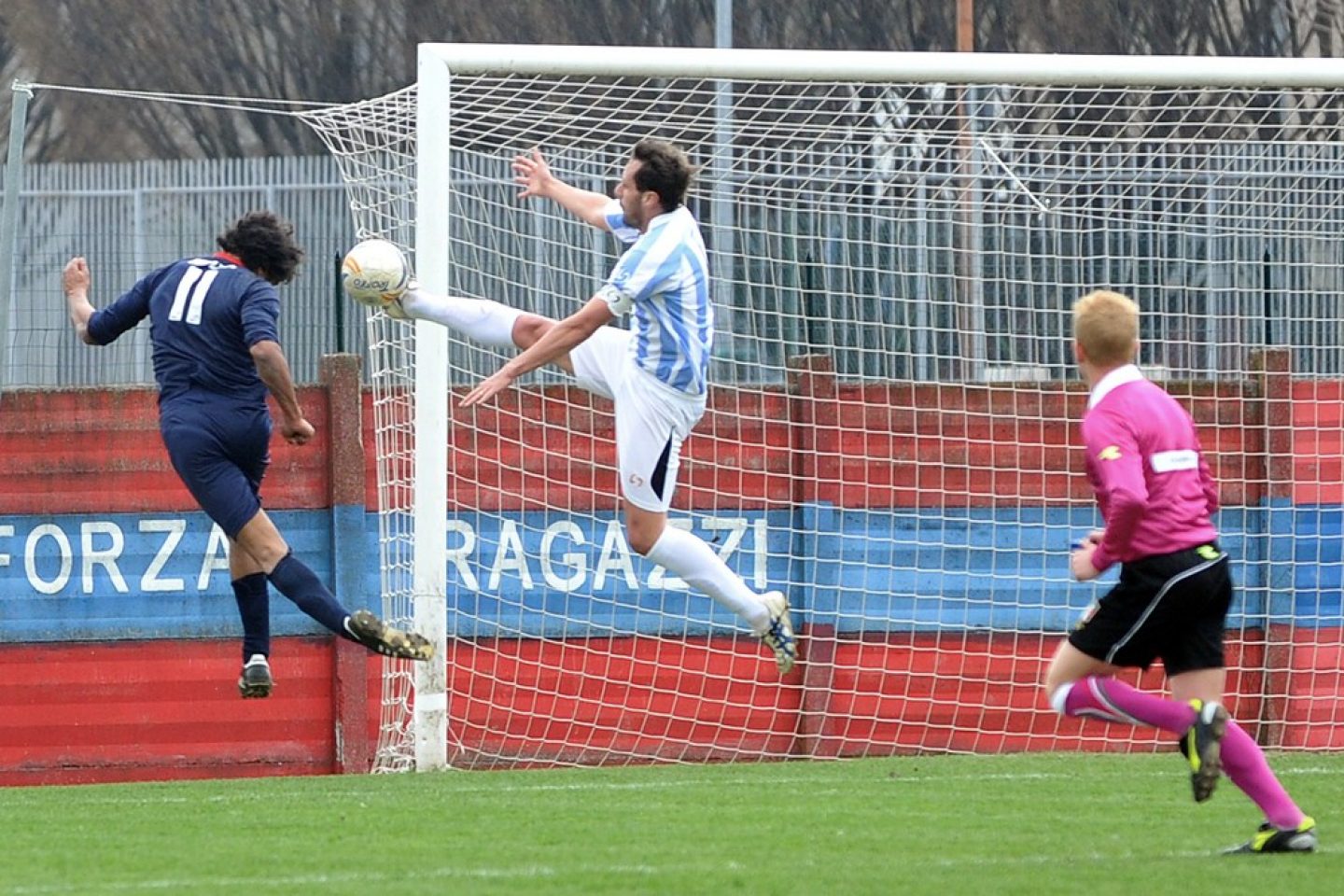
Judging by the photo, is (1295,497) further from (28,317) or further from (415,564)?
(28,317)

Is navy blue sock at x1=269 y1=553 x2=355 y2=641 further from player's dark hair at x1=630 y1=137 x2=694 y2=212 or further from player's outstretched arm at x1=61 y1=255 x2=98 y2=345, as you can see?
player's dark hair at x1=630 y1=137 x2=694 y2=212

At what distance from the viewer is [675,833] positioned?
7.69m

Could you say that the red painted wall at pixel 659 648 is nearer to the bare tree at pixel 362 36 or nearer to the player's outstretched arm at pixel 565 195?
the player's outstretched arm at pixel 565 195

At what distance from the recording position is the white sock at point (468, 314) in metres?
9.52

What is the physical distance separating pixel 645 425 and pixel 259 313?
1714 mm

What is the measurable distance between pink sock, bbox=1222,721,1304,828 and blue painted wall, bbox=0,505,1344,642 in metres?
5.10

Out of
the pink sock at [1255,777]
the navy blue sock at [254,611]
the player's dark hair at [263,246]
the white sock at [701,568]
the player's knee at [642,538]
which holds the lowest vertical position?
the pink sock at [1255,777]

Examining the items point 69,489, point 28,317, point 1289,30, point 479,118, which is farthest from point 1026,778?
point 1289,30

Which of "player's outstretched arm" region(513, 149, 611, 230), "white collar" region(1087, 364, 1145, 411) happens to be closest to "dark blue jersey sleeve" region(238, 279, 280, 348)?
"player's outstretched arm" region(513, 149, 611, 230)

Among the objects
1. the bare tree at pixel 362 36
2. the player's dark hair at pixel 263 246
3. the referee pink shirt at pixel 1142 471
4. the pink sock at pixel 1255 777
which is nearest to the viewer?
the referee pink shirt at pixel 1142 471

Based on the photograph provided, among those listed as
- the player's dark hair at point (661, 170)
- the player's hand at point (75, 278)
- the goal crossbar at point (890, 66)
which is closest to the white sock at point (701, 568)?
the player's dark hair at point (661, 170)

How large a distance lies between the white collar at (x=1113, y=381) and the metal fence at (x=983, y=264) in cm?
501

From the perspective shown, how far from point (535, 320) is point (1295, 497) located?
4931 mm

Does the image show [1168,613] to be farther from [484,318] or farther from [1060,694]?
[484,318]
